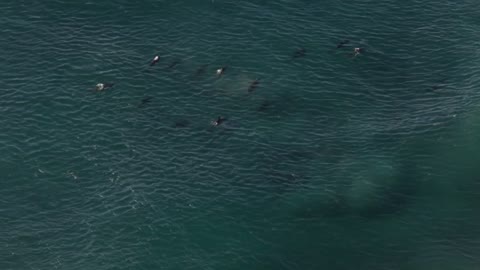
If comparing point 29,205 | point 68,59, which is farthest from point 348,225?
point 68,59

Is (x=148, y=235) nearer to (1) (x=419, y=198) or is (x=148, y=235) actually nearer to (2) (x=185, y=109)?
(2) (x=185, y=109)

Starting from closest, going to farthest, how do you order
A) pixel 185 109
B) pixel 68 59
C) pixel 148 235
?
1. pixel 148 235
2. pixel 185 109
3. pixel 68 59

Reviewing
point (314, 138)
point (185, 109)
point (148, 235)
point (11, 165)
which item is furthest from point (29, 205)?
point (314, 138)

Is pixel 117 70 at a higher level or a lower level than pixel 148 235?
higher

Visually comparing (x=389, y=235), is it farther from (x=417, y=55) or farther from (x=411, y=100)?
(x=417, y=55)

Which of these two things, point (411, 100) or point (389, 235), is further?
point (411, 100)

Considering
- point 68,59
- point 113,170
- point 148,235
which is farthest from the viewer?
point 68,59

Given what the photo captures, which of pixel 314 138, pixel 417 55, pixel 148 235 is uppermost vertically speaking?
pixel 417 55
